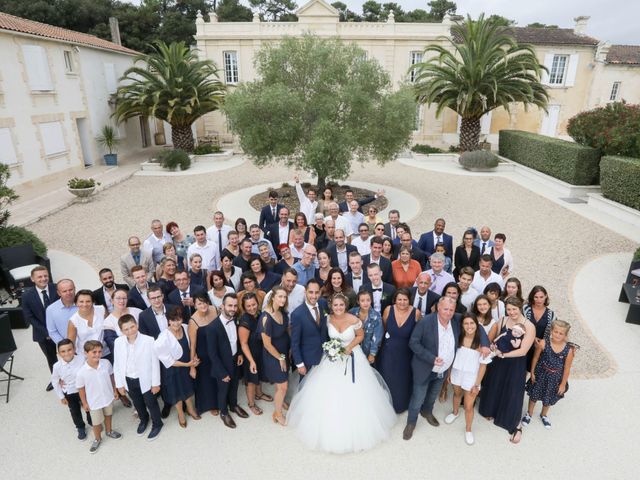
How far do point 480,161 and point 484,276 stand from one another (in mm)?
16907

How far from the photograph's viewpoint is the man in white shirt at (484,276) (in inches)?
242

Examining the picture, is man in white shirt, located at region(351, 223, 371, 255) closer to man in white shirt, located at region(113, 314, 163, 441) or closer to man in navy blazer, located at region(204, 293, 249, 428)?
man in navy blazer, located at region(204, 293, 249, 428)

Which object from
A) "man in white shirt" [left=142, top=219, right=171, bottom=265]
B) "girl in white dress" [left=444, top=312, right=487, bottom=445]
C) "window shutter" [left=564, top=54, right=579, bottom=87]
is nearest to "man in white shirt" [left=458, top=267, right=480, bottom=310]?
"girl in white dress" [left=444, top=312, right=487, bottom=445]

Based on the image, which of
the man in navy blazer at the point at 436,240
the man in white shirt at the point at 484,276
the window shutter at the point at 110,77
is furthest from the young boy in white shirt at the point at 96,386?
the window shutter at the point at 110,77

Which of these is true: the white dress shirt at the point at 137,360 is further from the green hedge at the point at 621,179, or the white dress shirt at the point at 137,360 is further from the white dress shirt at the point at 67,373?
the green hedge at the point at 621,179

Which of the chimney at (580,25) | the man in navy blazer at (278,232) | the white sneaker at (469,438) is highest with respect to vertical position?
the chimney at (580,25)

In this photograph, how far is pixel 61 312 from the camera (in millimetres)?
5340

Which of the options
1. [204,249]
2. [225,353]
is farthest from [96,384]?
[204,249]

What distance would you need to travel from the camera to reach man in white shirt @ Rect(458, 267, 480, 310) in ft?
18.9

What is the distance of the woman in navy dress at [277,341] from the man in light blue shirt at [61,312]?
2491mm

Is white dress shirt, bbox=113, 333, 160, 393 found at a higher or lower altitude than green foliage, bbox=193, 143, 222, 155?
higher

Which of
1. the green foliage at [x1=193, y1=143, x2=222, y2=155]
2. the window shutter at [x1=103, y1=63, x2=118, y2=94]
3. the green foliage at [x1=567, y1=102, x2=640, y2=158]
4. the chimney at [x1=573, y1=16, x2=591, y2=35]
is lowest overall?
the green foliage at [x1=193, y1=143, x2=222, y2=155]

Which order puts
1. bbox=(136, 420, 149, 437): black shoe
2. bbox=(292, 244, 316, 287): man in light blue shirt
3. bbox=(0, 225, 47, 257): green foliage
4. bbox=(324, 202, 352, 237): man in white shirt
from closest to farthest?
bbox=(136, 420, 149, 437): black shoe → bbox=(292, 244, 316, 287): man in light blue shirt → bbox=(324, 202, 352, 237): man in white shirt → bbox=(0, 225, 47, 257): green foliage

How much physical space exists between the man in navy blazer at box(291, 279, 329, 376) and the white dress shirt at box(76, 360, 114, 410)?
2158 mm
